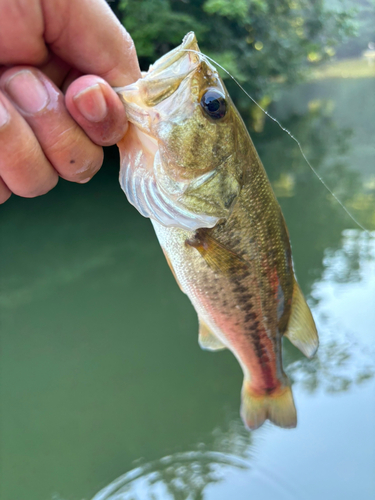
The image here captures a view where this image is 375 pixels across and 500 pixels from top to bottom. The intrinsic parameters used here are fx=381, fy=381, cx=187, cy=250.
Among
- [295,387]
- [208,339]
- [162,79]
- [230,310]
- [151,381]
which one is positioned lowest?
[295,387]

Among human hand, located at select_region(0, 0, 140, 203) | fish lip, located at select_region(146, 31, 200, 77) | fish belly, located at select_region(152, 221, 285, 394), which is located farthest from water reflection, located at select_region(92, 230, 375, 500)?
fish lip, located at select_region(146, 31, 200, 77)

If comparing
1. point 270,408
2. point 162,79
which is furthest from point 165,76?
point 270,408

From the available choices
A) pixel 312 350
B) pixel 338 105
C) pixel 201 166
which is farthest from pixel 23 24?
pixel 338 105

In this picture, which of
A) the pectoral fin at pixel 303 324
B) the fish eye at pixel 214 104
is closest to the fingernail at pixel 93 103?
the fish eye at pixel 214 104

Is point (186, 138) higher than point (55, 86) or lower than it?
lower

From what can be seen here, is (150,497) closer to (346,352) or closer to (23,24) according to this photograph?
(346,352)

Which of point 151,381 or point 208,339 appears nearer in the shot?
point 208,339

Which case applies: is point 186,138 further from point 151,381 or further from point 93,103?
point 151,381
